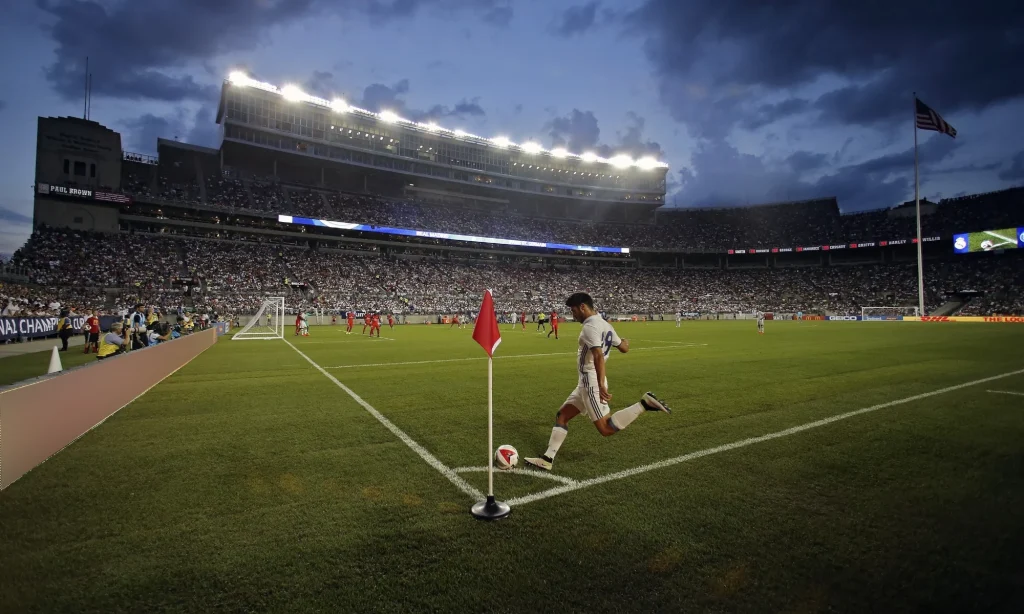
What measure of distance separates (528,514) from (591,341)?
1874mm

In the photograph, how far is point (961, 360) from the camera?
1408cm

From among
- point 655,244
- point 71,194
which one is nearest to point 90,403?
point 71,194

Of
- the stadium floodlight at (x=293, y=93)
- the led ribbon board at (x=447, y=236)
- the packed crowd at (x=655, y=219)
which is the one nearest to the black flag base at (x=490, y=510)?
the led ribbon board at (x=447, y=236)

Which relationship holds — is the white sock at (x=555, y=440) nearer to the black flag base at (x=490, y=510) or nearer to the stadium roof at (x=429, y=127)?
the black flag base at (x=490, y=510)

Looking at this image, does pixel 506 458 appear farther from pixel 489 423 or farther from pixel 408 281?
pixel 408 281

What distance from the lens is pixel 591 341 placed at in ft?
16.4

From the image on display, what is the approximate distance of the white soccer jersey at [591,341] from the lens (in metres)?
5.02

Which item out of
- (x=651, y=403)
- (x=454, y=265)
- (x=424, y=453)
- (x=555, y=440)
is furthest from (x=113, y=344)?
(x=454, y=265)

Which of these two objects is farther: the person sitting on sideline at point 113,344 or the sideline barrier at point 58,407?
the person sitting on sideline at point 113,344

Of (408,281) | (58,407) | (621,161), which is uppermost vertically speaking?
(621,161)

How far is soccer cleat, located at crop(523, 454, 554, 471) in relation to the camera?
509 cm

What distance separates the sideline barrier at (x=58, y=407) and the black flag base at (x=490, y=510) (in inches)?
183

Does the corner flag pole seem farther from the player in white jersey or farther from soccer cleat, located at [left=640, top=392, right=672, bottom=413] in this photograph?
soccer cleat, located at [left=640, top=392, right=672, bottom=413]

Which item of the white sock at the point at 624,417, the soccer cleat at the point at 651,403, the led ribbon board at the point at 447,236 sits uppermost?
the led ribbon board at the point at 447,236
